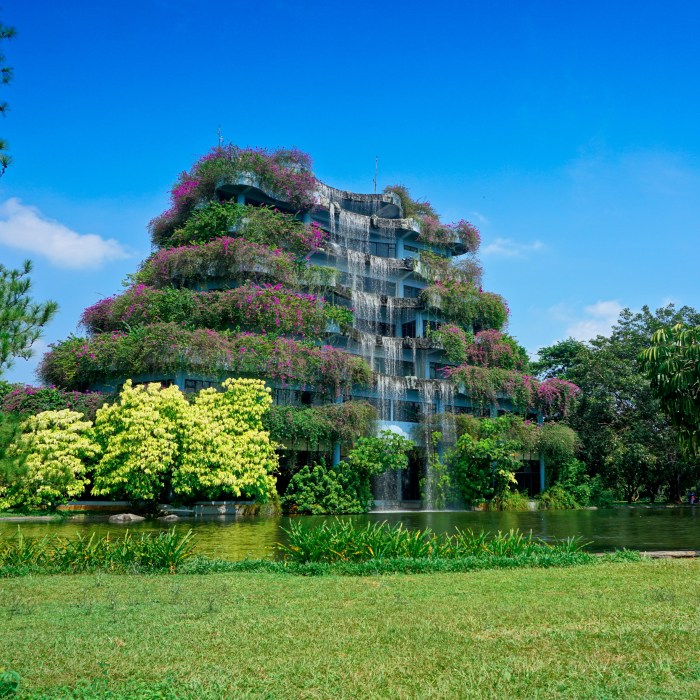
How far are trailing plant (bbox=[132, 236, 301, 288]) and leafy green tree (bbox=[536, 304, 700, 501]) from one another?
18561 mm

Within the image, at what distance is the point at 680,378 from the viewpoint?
48.9 ft

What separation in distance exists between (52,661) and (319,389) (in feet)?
85.8

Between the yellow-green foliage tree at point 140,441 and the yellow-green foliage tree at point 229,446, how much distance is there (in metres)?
0.58

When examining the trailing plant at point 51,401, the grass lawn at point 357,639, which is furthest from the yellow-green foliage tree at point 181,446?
the grass lawn at point 357,639

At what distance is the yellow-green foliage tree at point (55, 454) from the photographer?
76.0ft

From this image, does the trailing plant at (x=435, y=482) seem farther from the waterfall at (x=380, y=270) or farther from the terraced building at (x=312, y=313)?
the waterfall at (x=380, y=270)

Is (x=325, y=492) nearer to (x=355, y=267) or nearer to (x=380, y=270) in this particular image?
(x=355, y=267)

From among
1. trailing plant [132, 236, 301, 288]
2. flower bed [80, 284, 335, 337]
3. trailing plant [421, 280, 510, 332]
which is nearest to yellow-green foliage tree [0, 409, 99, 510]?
flower bed [80, 284, 335, 337]

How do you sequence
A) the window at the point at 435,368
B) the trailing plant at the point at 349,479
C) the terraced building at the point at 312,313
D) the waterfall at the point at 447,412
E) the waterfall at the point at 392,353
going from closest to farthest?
1. the trailing plant at the point at 349,479
2. the terraced building at the point at 312,313
3. the waterfall at the point at 447,412
4. the waterfall at the point at 392,353
5. the window at the point at 435,368

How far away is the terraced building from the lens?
29.9 metres

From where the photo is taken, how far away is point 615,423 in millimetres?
39969

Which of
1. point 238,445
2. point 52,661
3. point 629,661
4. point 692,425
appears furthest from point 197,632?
point 238,445

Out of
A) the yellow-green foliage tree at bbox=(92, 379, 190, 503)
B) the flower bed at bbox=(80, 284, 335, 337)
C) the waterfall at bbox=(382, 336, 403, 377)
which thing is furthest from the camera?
the waterfall at bbox=(382, 336, 403, 377)

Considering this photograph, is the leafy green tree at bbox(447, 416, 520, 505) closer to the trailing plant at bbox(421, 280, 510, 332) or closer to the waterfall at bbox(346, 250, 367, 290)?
the trailing plant at bbox(421, 280, 510, 332)
